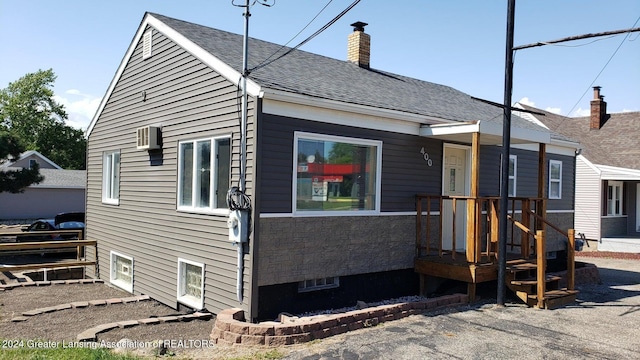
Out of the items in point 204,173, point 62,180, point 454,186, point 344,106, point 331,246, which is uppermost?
point 344,106

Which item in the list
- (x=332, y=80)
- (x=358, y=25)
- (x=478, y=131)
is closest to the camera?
(x=478, y=131)

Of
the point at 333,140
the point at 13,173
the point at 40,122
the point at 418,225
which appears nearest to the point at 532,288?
the point at 418,225

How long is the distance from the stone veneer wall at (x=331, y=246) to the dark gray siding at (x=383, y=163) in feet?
0.98

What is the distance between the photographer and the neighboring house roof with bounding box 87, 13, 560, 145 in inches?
314

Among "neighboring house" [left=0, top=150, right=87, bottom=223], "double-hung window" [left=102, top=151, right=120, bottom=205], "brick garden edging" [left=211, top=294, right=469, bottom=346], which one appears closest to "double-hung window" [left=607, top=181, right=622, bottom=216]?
"brick garden edging" [left=211, top=294, right=469, bottom=346]

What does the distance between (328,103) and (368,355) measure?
384 cm

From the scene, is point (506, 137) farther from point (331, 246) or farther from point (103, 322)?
point (103, 322)

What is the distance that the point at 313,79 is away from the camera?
29.5ft

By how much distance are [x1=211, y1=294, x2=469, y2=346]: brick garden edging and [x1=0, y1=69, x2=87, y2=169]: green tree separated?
56.3 meters

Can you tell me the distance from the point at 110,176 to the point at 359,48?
22.8 feet

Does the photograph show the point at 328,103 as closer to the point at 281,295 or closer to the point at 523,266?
the point at 281,295

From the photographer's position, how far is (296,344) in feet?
20.9

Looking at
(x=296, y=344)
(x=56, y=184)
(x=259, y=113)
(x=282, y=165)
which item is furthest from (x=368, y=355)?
(x=56, y=184)

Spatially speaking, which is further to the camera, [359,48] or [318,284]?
[359,48]
